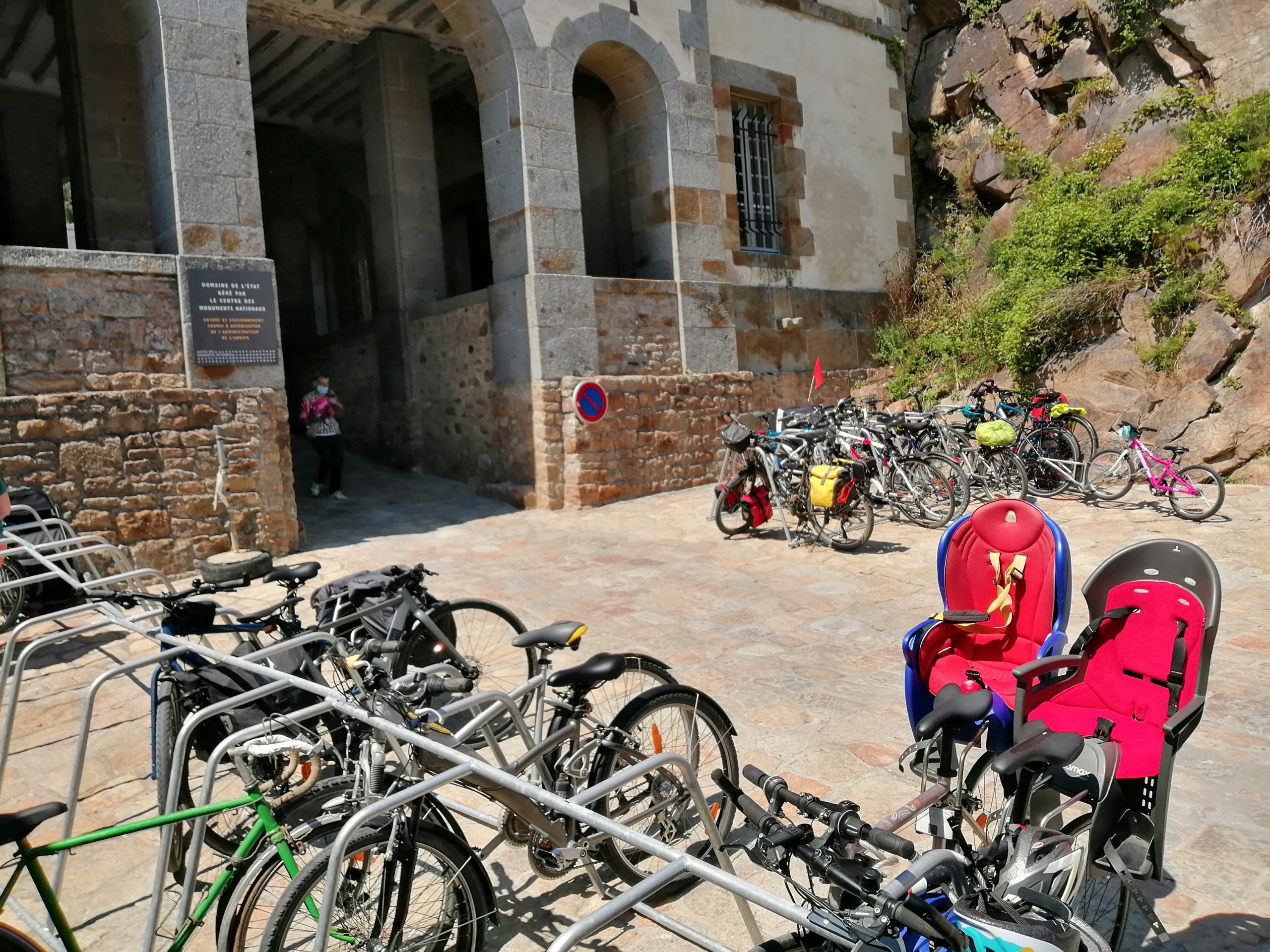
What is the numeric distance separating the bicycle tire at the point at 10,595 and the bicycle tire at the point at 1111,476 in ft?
26.9

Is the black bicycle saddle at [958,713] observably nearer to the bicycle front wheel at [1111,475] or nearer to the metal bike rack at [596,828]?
the metal bike rack at [596,828]

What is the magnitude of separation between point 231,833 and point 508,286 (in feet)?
22.9

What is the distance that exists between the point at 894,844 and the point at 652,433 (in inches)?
336

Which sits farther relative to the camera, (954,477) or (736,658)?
(954,477)

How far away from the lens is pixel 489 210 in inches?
383

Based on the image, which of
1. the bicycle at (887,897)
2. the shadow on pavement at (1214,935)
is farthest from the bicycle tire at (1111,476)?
the bicycle at (887,897)

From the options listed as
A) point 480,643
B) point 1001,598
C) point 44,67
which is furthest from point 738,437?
point 44,67

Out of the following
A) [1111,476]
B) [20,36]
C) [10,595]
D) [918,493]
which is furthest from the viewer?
[20,36]

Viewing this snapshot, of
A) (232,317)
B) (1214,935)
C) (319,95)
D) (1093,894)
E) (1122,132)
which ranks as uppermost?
(319,95)

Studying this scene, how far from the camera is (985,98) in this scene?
13.0 metres

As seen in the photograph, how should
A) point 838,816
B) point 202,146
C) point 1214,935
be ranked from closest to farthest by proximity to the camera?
point 838,816, point 1214,935, point 202,146

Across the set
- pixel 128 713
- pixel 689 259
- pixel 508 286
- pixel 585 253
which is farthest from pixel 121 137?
pixel 128 713

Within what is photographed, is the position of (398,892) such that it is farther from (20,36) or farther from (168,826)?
(20,36)

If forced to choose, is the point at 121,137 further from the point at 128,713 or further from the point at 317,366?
the point at 128,713
